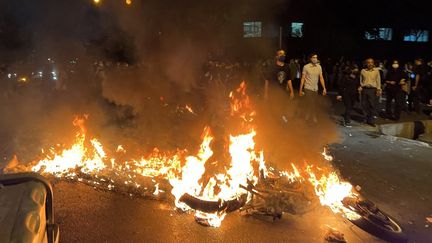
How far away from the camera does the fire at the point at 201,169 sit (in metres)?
4.90

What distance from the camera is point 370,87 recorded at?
9.85m

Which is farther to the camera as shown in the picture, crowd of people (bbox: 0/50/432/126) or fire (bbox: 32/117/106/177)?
crowd of people (bbox: 0/50/432/126)

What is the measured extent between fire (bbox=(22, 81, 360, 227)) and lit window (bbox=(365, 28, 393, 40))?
23526 mm

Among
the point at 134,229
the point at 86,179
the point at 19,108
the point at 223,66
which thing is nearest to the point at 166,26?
the point at 223,66

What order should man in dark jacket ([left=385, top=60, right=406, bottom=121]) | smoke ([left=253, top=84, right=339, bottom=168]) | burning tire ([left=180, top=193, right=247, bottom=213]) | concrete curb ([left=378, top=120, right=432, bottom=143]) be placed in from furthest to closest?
1. man in dark jacket ([left=385, top=60, right=406, bottom=121])
2. concrete curb ([left=378, top=120, right=432, bottom=143])
3. smoke ([left=253, top=84, right=339, bottom=168])
4. burning tire ([left=180, top=193, right=247, bottom=213])

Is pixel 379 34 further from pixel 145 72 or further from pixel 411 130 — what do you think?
pixel 145 72

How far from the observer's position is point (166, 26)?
767cm

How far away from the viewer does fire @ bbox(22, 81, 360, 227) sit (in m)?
4.90

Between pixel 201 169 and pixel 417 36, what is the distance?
103ft

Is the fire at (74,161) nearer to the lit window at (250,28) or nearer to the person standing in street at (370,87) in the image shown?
the lit window at (250,28)

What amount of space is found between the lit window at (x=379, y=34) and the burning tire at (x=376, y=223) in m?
24.6

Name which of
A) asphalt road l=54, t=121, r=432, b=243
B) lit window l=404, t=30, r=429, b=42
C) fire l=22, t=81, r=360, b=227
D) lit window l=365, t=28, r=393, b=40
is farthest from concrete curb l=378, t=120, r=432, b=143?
lit window l=404, t=30, r=429, b=42

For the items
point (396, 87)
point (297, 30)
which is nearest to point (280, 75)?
point (396, 87)

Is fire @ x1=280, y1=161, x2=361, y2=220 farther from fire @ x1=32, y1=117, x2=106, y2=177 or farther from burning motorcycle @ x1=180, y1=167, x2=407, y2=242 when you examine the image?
fire @ x1=32, y1=117, x2=106, y2=177
